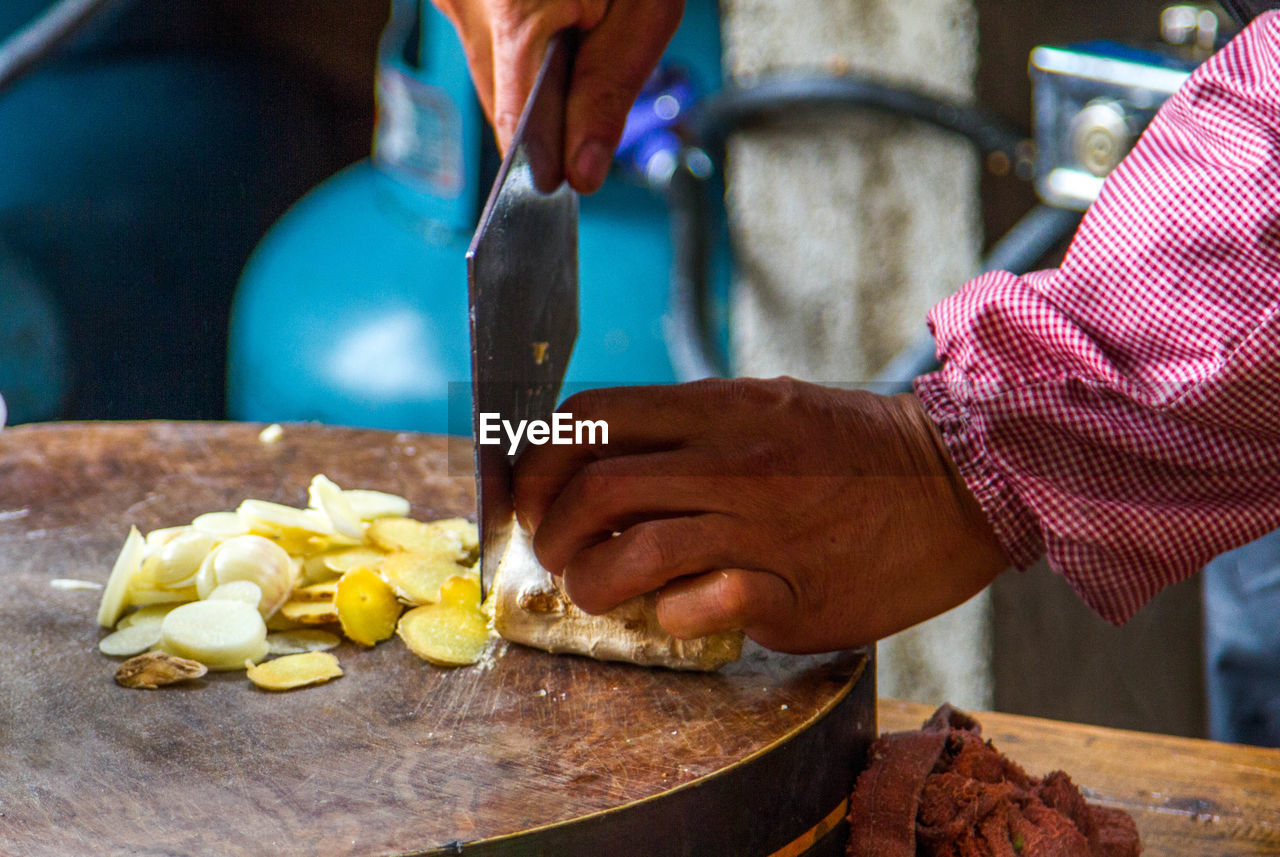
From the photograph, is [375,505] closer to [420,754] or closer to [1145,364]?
[420,754]

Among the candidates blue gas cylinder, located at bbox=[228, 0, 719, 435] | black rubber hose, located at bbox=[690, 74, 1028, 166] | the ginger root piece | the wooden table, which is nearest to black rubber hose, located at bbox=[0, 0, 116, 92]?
blue gas cylinder, located at bbox=[228, 0, 719, 435]

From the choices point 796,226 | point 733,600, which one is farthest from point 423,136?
point 733,600

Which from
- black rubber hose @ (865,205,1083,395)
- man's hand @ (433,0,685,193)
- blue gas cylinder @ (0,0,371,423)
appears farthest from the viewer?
blue gas cylinder @ (0,0,371,423)

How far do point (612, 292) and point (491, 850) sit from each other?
1570mm

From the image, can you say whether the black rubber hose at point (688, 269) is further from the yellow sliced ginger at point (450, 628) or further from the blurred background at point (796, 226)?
the yellow sliced ginger at point (450, 628)

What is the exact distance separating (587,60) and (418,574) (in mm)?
513

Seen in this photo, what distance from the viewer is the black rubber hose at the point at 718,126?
6.61ft

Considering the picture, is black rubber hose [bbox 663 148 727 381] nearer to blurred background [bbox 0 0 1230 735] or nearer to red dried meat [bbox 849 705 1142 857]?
blurred background [bbox 0 0 1230 735]

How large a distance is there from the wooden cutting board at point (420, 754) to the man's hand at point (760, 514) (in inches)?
2.0

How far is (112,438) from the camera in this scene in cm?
134

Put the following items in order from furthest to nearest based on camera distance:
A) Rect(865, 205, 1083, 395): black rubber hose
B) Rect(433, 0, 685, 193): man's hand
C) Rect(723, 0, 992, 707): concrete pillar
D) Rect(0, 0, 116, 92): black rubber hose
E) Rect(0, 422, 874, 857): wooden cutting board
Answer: Rect(0, 0, 116, 92): black rubber hose
Rect(723, 0, 992, 707): concrete pillar
Rect(865, 205, 1083, 395): black rubber hose
Rect(433, 0, 685, 193): man's hand
Rect(0, 422, 874, 857): wooden cutting board

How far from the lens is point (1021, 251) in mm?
1883

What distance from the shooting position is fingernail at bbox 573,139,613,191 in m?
1.10

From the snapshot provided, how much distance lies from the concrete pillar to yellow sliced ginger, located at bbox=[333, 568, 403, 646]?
1.49 m
